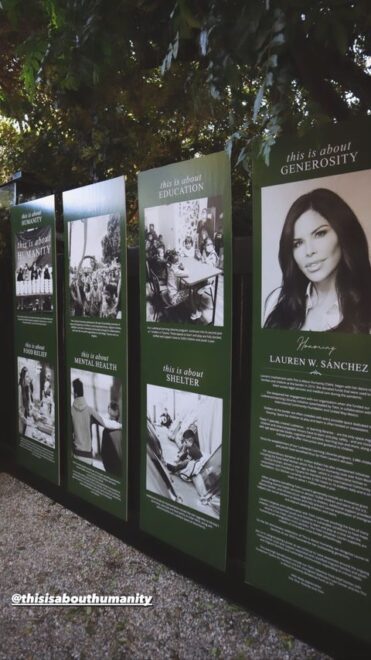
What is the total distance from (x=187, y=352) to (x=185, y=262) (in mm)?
565

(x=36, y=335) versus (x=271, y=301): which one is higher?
(x=271, y=301)

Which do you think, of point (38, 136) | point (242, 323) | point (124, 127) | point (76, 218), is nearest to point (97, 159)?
point (124, 127)

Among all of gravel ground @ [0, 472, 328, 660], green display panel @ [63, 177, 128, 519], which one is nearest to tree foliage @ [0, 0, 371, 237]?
green display panel @ [63, 177, 128, 519]

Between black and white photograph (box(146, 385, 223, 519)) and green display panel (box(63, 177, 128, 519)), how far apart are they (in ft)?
1.04

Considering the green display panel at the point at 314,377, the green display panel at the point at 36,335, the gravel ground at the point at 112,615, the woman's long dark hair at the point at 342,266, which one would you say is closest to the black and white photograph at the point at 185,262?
the green display panel at the point at 314,377

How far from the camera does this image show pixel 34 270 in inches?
167

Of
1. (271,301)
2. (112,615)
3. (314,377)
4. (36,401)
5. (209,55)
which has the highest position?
(209,55)

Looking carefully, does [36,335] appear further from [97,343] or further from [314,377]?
[314,377]

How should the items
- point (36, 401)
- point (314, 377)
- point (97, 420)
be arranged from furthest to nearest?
point (36, 401) → point (97, 420) → point (314, 377)

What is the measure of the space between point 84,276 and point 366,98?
2252 mm

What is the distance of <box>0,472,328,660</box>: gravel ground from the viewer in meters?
2.58


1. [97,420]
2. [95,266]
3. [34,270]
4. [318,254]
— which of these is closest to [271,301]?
[318,254]

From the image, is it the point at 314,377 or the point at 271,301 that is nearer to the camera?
the point at 314,377

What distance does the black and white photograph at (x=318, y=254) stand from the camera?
7.16 ft
